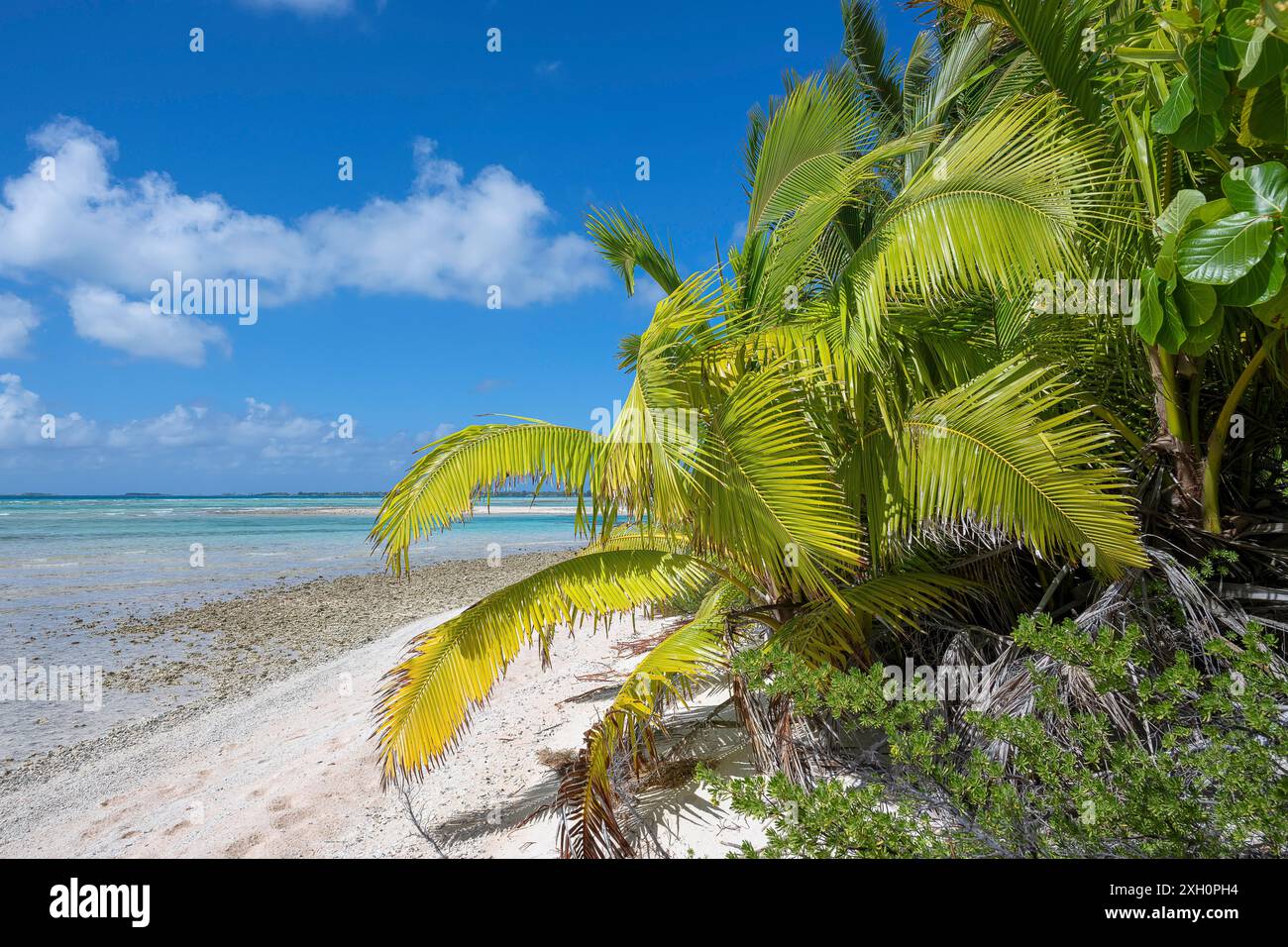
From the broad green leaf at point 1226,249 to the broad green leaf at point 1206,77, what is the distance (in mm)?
366

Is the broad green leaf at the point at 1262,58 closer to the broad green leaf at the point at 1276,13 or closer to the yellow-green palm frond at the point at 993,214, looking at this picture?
the broad green leaf at the point at 1276,13

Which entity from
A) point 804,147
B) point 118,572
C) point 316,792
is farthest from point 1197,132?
point 118,572

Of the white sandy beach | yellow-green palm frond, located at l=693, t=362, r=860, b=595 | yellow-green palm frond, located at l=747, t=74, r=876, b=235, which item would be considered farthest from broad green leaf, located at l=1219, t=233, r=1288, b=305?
the white sandy beach

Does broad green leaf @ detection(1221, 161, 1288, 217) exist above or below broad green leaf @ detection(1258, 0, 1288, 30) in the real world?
below

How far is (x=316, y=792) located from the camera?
16.9 feet

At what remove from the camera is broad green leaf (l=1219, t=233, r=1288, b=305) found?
1753mm

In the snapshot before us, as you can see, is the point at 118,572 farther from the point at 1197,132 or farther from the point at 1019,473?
the point at 1197,132

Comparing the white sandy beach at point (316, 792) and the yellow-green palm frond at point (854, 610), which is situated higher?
the yellow-green palm frond at point (854, 610)

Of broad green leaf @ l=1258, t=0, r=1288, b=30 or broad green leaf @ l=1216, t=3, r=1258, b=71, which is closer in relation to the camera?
broad green leaf @ l=1258, t=0, r=1288, b=30

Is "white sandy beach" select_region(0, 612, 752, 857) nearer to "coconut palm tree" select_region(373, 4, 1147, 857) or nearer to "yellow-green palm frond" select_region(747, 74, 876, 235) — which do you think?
"coconut palm tree" select_region(373, 4, 1147, 857)

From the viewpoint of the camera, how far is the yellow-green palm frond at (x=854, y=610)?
3.56m

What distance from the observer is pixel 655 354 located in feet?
10.6

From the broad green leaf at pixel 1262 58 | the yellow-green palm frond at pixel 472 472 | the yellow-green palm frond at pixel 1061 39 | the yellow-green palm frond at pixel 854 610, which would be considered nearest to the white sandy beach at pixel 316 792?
the yellow-green palm frond at pixel 854 610

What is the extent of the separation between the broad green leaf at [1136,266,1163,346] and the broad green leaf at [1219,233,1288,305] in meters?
0.25
